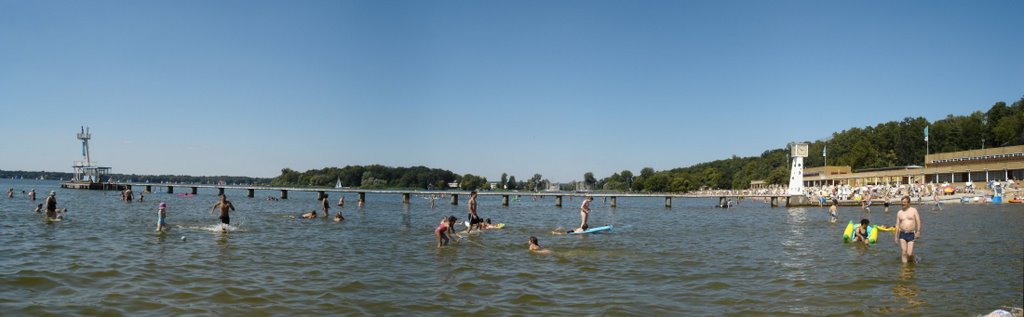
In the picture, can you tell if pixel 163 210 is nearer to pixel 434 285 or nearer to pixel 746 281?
pixel 434 285

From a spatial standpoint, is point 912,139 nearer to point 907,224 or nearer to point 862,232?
point 862,232

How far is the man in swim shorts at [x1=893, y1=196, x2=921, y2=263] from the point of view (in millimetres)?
14141

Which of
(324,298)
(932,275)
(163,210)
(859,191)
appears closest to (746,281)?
(932,275)

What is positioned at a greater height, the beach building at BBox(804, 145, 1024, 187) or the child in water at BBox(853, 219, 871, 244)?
the beach building at BBox(804, 145, 1024, 187)

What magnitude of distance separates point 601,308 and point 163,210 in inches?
793

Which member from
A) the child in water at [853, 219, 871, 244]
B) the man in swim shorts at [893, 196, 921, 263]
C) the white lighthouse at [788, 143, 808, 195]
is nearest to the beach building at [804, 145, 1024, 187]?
the white lighthouse at [788, 143, 808, 195]

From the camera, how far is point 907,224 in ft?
47.4

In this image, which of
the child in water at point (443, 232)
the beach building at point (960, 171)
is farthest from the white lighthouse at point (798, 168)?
the child in water at point (443, 232)

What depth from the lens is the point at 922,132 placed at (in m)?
114

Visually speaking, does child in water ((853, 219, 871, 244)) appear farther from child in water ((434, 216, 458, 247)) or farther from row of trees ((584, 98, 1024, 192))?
row of trees ((584, 98, 1024, 192))

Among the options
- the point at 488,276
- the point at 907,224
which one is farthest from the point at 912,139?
the point at 488,276

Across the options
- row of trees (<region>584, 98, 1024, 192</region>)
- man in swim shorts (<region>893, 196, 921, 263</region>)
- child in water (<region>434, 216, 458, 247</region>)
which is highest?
row of trees (<region>584, 98, 1024, 192</region>)

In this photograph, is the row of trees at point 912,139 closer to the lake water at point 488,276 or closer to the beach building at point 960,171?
the beach building at point 960,171

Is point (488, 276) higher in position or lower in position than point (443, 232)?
lower
